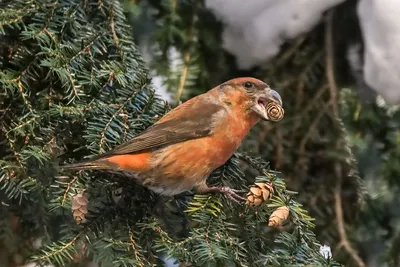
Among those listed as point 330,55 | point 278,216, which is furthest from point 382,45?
point 278,216

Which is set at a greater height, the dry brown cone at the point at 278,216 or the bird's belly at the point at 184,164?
the dry brown cone at the point at 278,216

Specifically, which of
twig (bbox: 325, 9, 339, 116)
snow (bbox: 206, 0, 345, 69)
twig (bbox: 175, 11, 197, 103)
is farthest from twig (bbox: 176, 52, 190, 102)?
twig (bbox: 325, 9, 339, 116)

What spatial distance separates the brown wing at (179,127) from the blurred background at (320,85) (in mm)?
244

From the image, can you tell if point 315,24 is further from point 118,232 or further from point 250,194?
point 118,232

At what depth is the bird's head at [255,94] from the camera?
4.98ft

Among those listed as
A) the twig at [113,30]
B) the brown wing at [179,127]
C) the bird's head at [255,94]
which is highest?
the twig at [113,30]

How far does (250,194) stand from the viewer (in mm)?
1241

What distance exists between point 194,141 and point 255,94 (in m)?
0.18

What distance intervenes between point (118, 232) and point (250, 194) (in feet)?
0.81

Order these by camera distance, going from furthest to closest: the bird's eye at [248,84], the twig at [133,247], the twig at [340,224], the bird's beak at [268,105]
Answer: the twig at [340,224] → the bird's eye at [248,84] → the bird's beak at [268,105] → the twig at [133,247]

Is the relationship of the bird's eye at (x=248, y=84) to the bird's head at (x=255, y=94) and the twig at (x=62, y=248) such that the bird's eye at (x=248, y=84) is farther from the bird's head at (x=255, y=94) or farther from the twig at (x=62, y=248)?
the twig at (x=62, y=248)

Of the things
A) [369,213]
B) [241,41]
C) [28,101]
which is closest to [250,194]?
[28,101]

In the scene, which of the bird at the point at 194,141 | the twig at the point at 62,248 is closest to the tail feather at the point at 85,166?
the bird at the point at 194,141

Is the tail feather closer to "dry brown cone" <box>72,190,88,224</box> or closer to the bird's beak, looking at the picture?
"dry brown cone" <box>72,190,88,224</box>
